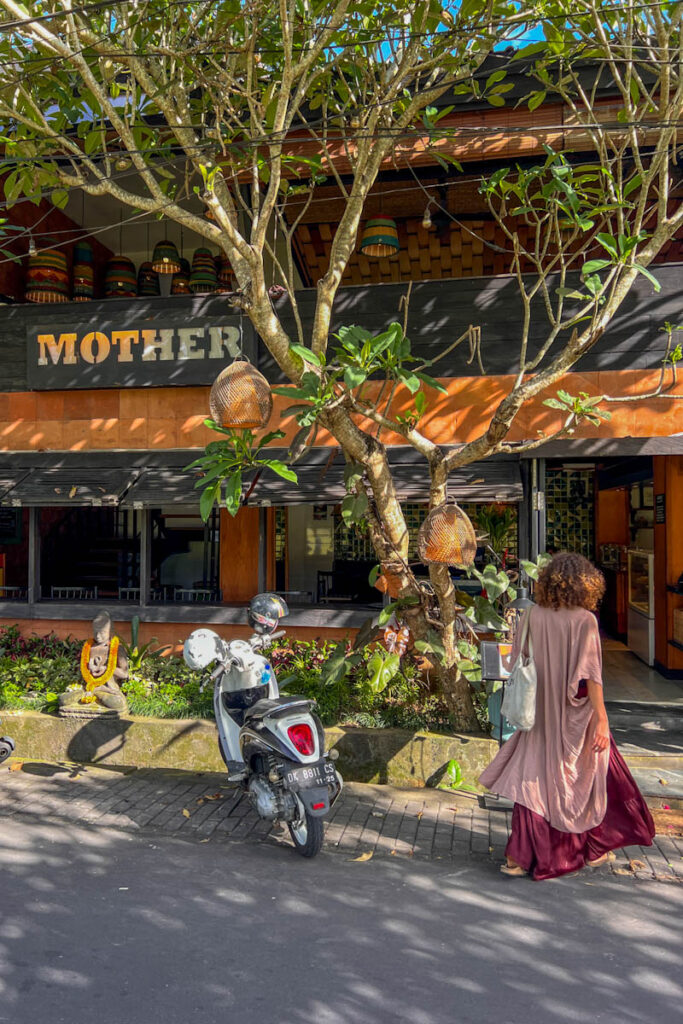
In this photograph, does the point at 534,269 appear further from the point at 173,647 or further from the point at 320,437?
the point at 173,647

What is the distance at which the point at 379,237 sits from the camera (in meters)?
8.66

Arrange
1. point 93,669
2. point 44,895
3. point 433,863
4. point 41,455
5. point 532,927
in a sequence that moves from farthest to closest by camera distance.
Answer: point 41,455 → point 93,669 → point 433,863 → point 44,895 → point 532,927

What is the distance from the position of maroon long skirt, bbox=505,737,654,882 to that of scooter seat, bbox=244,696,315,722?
4.71ft

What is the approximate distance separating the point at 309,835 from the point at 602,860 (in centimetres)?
178

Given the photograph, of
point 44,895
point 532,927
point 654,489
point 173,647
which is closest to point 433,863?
point 532,927

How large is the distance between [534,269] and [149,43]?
17.1 ft

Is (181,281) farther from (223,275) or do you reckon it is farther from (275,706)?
(275,706)

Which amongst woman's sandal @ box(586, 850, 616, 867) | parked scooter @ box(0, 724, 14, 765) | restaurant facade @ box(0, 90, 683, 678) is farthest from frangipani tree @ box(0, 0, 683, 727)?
parked scooter @ box(0, 724, 14, 765)

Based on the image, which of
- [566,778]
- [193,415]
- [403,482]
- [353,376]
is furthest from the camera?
[193,415]

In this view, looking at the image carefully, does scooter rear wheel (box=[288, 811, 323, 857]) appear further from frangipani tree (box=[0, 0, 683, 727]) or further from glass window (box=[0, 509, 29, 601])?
glass window (box=[0, 509, 29, 601])

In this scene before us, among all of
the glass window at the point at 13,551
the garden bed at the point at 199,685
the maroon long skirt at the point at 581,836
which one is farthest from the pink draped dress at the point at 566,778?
the glass window at the point at 13,551

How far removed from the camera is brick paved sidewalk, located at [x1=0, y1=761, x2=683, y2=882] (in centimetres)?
478

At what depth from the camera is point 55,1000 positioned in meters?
3.16

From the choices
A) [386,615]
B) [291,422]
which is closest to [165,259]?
[291,422]
